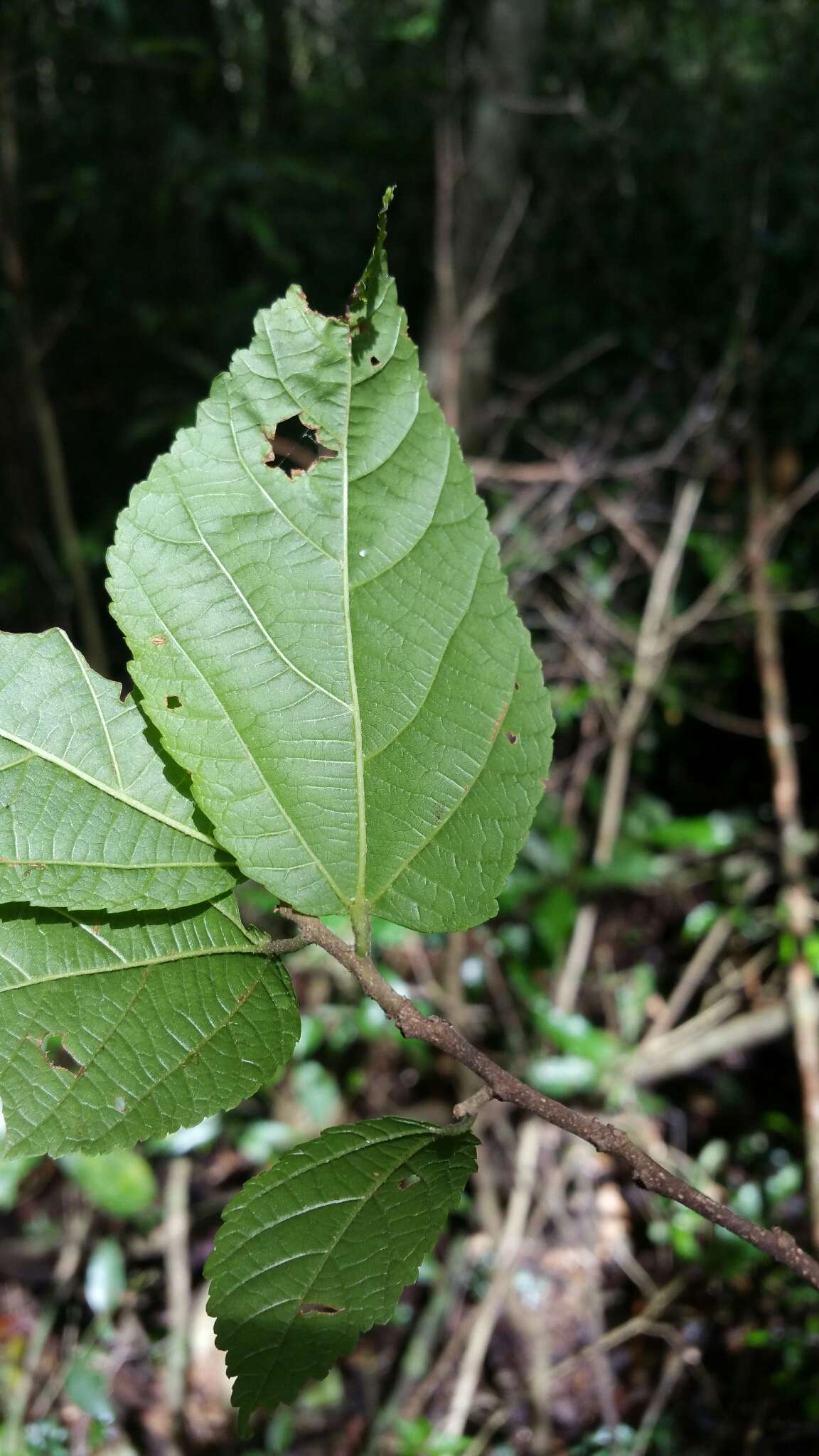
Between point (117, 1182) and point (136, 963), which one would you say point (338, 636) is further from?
point (117, 1182)

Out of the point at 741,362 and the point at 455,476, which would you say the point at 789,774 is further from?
the point at 455,476

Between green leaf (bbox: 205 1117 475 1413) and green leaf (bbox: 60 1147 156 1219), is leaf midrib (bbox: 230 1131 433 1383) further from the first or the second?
green leaf (bbox: 60 1147 156 1219)

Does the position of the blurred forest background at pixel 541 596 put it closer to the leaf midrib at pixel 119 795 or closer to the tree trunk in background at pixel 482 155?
the tree trunk in background at pixel 482 155

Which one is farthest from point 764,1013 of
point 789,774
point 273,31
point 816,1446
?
point 273,31

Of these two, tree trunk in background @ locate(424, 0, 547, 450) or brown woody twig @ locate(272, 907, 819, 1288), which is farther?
tree trunk in background @ locate(424, 0, 547, 450)

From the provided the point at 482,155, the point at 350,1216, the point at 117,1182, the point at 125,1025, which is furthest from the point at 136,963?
the point at 482,155

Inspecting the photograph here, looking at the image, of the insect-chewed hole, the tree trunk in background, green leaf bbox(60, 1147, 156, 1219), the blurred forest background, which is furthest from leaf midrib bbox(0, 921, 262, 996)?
the tree trunk in background

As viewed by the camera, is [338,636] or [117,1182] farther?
[117,1182]
